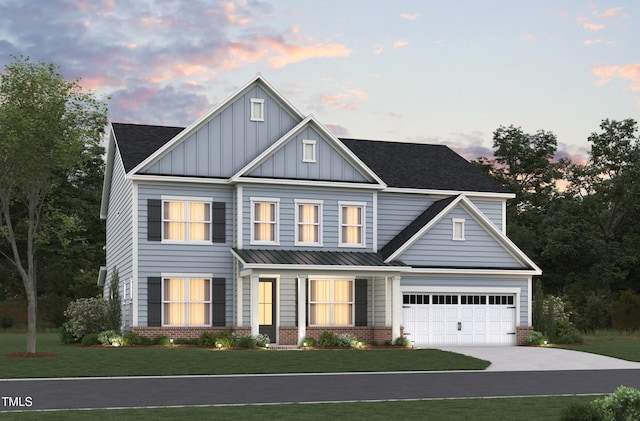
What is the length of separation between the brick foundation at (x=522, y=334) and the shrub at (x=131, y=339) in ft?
53.5

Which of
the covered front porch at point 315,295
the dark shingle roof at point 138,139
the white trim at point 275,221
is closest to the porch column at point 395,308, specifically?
the covered front porch at point 315,295

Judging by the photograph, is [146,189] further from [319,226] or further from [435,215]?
[435,215]

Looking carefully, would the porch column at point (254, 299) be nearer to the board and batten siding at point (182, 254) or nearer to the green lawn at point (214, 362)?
the board and batten siding at point (182, 254)

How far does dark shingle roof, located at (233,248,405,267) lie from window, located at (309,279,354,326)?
118cm

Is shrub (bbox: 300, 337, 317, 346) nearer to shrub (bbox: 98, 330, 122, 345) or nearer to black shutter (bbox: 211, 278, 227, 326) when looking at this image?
black shutter (bbox: 211, 278, 227, 326)

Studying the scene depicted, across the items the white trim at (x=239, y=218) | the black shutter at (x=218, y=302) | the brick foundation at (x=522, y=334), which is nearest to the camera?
the white trim at (x=239, y=218)

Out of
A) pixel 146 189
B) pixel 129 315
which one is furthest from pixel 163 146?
pixel 129 315

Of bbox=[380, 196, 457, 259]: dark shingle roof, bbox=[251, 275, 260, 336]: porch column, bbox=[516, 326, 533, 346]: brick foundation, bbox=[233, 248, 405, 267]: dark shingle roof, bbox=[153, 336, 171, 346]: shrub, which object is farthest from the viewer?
bbox=[516, 326, 533, 346]: brick foundation

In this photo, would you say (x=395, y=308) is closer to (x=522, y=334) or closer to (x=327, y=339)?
(x=327, y=339)

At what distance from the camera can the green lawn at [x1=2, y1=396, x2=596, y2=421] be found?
15.4 metres

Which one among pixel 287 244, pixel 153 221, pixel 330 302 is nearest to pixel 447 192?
pixel 330 302

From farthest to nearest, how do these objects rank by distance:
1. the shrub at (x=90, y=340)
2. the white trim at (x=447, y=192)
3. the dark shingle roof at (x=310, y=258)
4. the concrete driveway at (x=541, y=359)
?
the white trim at (x=447, y=192), the dark shingle roof at (x=310, y=258), the shrub at (x=90, y=340), the concrete driveway at (x=541, y=359)

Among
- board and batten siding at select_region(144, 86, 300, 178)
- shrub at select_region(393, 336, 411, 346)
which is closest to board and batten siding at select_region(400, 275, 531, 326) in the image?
shrub at select_region(393, 336, 411, 346)

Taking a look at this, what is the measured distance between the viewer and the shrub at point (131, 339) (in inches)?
1407
